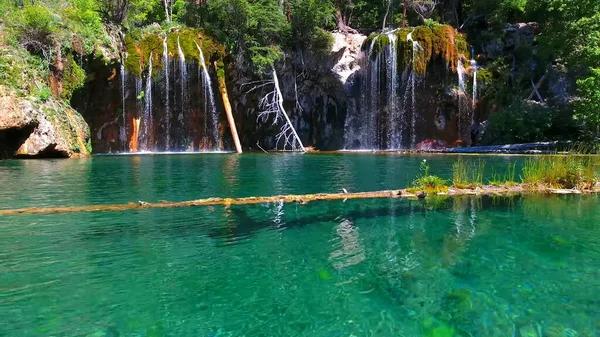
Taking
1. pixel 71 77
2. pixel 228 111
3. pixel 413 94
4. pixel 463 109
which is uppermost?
pixel 71 77

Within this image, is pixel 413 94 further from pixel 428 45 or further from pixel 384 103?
pixel 428 45

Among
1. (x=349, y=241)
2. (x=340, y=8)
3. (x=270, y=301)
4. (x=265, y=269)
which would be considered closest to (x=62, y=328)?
(x=270, y=301)

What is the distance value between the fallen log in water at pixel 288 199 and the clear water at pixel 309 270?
0.17 meters

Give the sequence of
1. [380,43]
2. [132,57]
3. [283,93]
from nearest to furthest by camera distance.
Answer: [132,57] → [380,43] → [283,93]

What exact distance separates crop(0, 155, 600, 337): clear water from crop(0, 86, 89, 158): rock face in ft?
42.3

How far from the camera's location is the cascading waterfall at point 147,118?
94.0ft

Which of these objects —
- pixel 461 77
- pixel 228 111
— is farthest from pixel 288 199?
pixel 461 77

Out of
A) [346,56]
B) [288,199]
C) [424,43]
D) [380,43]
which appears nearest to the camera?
[288,199]

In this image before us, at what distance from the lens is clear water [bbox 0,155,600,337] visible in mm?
3982

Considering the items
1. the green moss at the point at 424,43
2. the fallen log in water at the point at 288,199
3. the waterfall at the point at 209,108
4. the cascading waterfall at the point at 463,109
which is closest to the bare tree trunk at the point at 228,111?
the waterfall at the point at 209,108

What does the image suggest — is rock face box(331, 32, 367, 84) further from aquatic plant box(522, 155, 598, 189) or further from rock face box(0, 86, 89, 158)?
aquatic plant box(522, 155, 598, 189)

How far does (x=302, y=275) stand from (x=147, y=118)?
2734 centimetres

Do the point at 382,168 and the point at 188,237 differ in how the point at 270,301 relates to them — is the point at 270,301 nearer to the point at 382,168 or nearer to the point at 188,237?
the point at 188,237

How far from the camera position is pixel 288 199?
9234 mm
